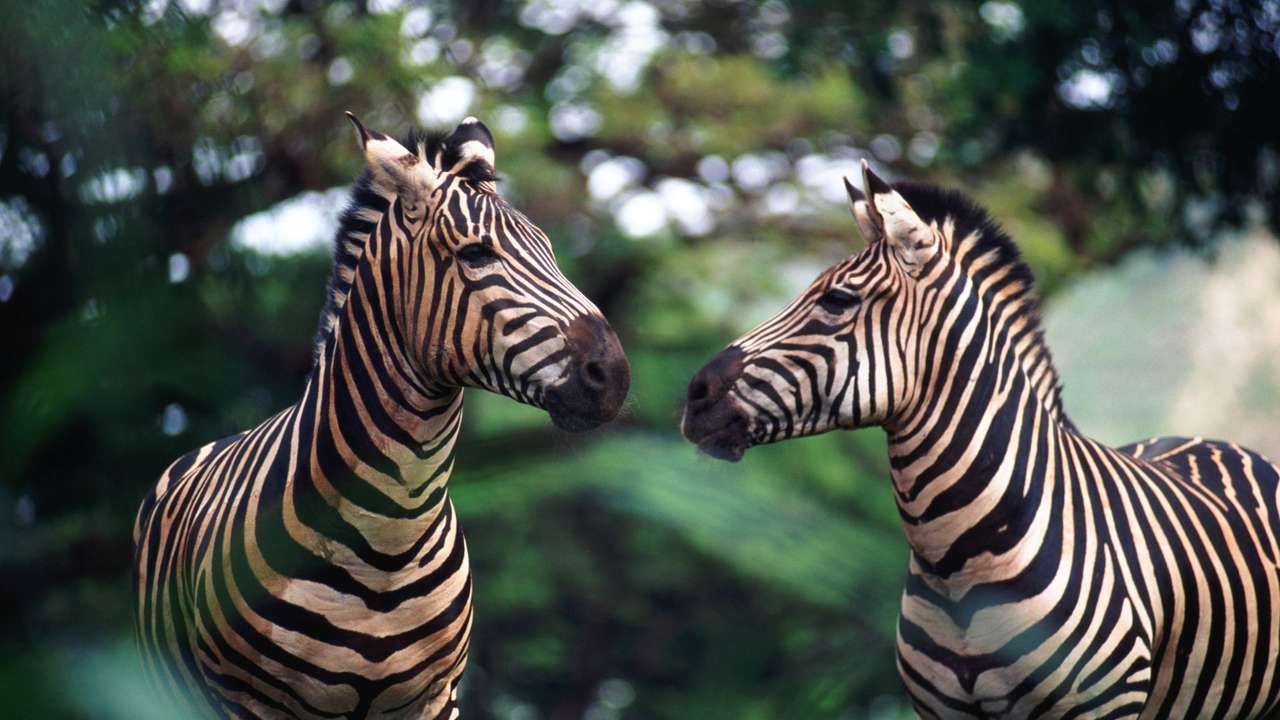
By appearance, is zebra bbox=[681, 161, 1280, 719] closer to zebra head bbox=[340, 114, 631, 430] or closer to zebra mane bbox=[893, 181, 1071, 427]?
zebra mane bbox=[893, 181, 1071, 427]

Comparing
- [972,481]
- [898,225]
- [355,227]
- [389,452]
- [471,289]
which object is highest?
[898,225]

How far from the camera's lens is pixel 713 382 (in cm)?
319

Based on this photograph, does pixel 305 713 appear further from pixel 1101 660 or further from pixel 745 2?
pixel 745 2

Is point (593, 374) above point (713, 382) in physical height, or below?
below

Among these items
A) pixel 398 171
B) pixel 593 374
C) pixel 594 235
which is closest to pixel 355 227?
pixel 398 171

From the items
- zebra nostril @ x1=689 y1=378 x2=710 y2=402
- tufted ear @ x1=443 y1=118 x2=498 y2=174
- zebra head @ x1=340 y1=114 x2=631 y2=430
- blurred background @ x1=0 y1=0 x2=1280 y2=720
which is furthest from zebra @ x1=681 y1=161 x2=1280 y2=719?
tufted ear @ x1=443 y1=118 x2=498 y2=174

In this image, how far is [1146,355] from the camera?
1966 centimetres

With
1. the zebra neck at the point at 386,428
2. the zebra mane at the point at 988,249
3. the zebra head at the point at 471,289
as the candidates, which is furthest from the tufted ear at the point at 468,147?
the zebra mane at the point at 988,249

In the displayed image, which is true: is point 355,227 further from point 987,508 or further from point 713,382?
point 987,508

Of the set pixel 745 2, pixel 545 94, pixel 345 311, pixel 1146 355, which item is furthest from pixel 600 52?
pixel 1146 355

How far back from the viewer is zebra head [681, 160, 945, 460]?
10.5ft

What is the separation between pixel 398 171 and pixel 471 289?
346 mm

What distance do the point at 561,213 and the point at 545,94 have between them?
139cm

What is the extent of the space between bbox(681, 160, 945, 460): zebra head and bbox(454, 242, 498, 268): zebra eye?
2.11 feet
